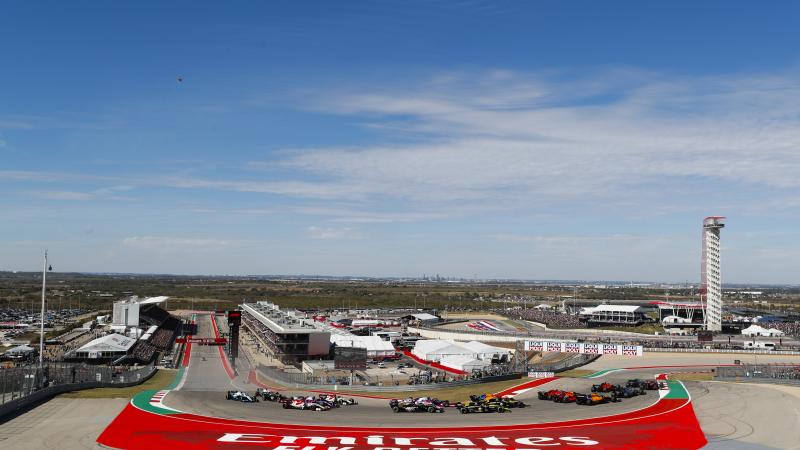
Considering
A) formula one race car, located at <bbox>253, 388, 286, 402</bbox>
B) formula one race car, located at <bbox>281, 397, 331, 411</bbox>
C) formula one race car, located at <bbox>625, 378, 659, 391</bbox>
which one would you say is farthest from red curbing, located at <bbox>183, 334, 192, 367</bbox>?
formula one race car, located at <bbox>625, 378, 659, 391</bbox>

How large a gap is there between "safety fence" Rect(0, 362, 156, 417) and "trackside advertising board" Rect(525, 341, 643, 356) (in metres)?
50.6

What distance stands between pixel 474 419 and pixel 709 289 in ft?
368

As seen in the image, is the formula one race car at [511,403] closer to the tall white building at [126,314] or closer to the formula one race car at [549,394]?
the formula one race car at [549,394]

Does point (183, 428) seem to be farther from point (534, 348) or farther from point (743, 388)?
point (534, 348)

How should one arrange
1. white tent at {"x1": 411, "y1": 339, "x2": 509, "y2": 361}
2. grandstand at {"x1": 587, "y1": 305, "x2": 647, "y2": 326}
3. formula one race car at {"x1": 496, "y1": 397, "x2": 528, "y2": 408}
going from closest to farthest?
formula one race car at {"x1": 496, "y1": 397, "x2": 528, "y2": 408}
white tent at {"x1": 411, "y1": 339, "x2": 509, "y2": 361}
grandstand at {"x1": 587, "y1": 305, "x2": 647, "y2": 326}

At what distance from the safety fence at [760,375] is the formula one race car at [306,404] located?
4429cm

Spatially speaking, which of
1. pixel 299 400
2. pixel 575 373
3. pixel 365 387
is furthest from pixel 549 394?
pixel 575 373

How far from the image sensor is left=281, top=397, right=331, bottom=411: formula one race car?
4981cm

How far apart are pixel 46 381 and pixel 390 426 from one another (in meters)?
30.3

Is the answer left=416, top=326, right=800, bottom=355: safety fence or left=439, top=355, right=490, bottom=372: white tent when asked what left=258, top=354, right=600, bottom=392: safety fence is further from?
left=416, top=326, right=800, bottom=355: safety fence

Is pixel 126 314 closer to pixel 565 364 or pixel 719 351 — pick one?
pixel 565 364

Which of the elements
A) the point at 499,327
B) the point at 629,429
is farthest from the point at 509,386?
the point at 499,327

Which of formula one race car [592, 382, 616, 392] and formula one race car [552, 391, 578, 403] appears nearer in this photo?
formula one race car [552, 391, 578, 403]

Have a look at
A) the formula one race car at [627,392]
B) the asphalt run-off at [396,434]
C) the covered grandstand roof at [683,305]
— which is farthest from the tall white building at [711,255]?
the asphalt run-off at [396,434]
